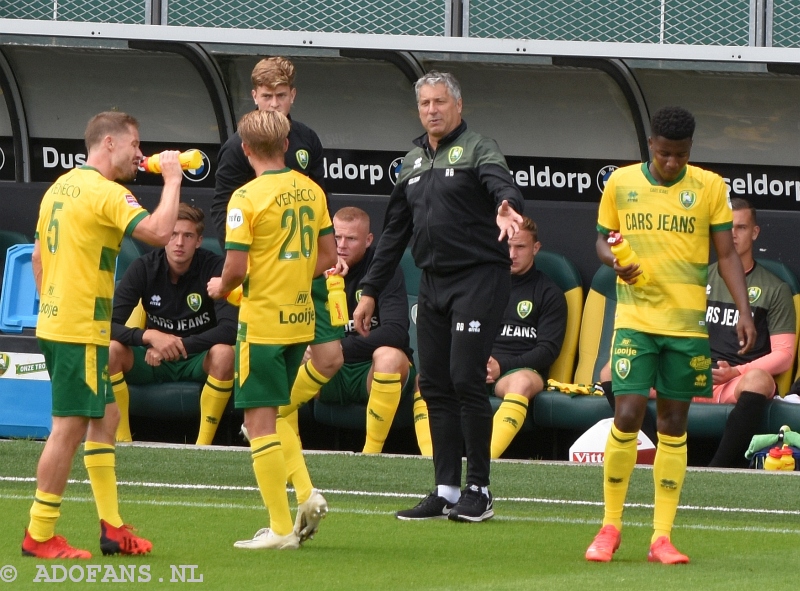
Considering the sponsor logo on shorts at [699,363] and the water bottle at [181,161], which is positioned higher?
the water bottle at [181,161]

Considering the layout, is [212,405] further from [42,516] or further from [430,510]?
[42,516]

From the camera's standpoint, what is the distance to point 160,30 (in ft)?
30.1

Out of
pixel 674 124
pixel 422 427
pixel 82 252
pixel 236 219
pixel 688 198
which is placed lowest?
pixel 422 427

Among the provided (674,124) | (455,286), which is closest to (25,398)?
(455,286)

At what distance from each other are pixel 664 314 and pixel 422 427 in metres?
3.68

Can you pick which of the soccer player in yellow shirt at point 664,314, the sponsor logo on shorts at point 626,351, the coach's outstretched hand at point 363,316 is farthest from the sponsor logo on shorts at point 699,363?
the coach's outstretched hand at point 363,316

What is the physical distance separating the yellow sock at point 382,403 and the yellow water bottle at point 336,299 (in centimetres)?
176

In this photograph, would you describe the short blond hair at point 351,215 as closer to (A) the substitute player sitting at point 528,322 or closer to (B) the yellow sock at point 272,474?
(A) the substitute player sitting at point 528,322

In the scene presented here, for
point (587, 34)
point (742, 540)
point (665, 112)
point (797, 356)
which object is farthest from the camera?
point (587, 34)

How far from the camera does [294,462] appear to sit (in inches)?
213

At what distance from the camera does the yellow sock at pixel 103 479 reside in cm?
492

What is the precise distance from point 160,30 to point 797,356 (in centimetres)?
449

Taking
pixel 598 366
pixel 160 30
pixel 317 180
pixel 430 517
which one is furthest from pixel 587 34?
pixel 430 517

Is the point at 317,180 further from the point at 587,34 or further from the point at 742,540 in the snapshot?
the point at 587,34
